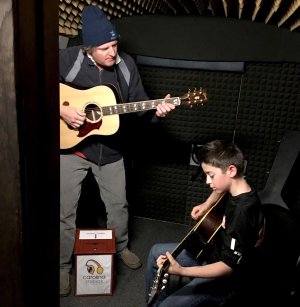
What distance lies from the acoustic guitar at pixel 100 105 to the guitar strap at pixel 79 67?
0.09 meters

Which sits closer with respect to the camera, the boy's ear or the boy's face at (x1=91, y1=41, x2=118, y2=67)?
the boy's ear

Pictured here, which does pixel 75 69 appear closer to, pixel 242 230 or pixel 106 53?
pixel 106 53

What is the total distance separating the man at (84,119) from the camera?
244cm


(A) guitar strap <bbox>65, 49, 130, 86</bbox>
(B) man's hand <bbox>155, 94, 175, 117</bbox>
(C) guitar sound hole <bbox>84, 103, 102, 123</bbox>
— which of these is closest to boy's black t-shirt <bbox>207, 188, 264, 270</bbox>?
(B) man's hand <bbox>155, 94, 175, 117</bbox>

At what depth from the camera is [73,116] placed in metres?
2.44

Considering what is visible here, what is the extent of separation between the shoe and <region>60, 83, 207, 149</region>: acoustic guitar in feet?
3.02

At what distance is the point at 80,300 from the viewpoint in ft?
8.19

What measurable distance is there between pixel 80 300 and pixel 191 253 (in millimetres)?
884

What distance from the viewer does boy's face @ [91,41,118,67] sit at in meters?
2.42

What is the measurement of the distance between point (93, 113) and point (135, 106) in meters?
0.29

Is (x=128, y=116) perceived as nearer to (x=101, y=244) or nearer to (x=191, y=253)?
(x=101, y=244)

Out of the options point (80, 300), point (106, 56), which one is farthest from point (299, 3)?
point (80, 300)

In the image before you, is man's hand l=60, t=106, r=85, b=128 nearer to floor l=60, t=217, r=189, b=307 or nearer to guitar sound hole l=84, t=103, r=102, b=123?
guitar sound hole l=84, t=103, r=102, b=123

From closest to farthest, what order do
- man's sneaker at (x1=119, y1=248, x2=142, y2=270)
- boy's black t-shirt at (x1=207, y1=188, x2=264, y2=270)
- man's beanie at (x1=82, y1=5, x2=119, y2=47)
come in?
boy's black t-shirt at (x1=207, y1=188, x2=264, y2=270) → man's beanie at (x1=82, y1=5, x2=119, y2=47) → man's sneaker at (x1=119, y1=248, x2=142, y2=270)
